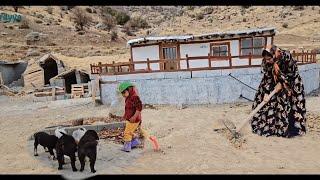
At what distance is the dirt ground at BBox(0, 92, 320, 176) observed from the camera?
6.52 m

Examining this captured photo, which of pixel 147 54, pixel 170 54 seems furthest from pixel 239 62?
pixel 147 54

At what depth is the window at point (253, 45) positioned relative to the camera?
16.2m

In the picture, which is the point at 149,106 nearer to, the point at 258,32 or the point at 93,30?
the point at 258,32

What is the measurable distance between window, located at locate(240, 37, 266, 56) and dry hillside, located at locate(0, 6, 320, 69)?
1014cm

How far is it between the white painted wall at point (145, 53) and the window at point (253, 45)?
3.41 meters

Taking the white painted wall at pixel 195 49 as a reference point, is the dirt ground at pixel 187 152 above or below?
below

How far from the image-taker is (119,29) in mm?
47500

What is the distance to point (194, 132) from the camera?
31.7ft

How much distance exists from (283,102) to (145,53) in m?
9.24

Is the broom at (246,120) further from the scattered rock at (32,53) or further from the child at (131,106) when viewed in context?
the scattered rock at (32,53)

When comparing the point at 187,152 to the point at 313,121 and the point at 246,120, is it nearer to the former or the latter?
the point at 246,120

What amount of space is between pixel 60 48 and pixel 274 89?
84.6ft

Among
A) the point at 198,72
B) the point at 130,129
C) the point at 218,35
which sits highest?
the point at 218,35

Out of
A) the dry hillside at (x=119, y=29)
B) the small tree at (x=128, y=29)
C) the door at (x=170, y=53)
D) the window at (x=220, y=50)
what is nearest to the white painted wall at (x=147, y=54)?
the door at (x=170, y=53)
